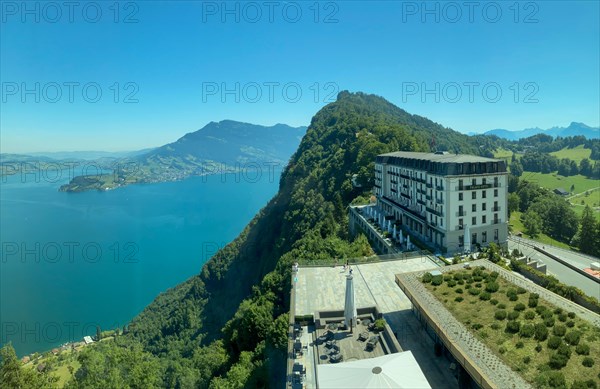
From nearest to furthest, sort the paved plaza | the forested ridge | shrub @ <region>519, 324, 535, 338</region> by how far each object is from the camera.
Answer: shrub @ <region>519, 324, 535, 338</region> < the paved plaza < the forested ridge

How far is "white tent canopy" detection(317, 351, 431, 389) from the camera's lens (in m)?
12.6

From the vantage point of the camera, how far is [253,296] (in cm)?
4400

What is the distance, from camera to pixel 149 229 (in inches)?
6821

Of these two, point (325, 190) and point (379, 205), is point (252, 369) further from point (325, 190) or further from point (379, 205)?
point (325, 190)

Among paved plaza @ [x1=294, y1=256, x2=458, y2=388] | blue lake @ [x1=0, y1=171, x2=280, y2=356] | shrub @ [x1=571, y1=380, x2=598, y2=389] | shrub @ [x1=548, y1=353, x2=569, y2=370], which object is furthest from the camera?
blue lake @ [x1=0, y1=171, x2=280, y2=356]

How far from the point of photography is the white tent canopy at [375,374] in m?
12.6

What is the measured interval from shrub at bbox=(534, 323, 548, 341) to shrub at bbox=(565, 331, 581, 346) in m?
0.71

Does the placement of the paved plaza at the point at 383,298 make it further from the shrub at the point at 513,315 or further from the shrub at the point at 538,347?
the shrub at the point at 538,347

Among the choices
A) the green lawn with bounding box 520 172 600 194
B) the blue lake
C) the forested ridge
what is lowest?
the blue lake

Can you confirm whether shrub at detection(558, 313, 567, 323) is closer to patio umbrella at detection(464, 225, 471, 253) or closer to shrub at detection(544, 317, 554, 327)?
shrub at detection(544, 317, 554, 327)

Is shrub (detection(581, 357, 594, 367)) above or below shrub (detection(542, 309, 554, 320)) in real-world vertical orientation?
below

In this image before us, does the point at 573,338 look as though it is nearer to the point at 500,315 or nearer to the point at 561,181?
the point at 500,315

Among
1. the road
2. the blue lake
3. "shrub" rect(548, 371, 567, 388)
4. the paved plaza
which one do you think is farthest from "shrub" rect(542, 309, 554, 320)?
the blue lake

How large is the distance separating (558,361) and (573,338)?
6.15ft
